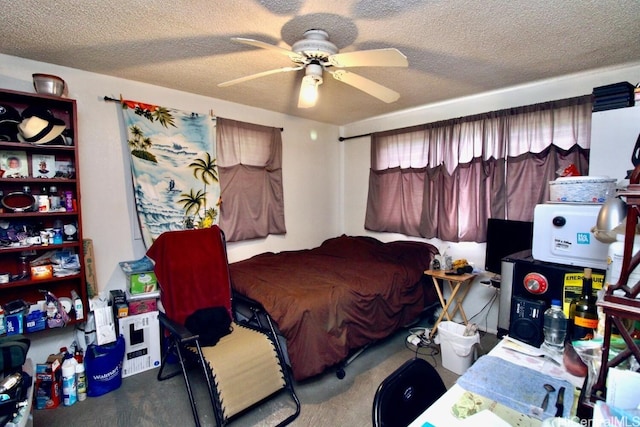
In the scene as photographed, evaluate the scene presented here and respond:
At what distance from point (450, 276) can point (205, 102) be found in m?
Answer: 2.93

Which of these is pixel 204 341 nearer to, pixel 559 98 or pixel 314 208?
pixel 314 208

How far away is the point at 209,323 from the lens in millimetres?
2283

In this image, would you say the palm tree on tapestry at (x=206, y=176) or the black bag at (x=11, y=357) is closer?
the black bag at (x=11, y=357)

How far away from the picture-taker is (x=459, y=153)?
10.4ft

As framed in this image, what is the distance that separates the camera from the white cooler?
1346 millimetres

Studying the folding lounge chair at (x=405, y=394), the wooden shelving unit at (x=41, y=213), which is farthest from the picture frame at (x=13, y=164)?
the folding lounge chair at (x=405, y=394)

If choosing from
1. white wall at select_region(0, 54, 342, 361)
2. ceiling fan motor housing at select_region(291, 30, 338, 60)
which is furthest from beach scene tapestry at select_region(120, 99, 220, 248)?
ceiling fan motor housing at select_region(291, 30, 338, 60)

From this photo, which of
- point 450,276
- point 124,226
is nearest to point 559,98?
point 450,276

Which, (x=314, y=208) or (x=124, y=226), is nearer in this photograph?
(x=124, y=226)

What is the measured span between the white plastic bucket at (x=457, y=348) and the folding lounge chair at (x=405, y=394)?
4.69 ft

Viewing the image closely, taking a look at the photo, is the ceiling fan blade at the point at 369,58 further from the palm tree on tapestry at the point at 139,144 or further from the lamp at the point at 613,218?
the palm tree on tapestry at the point at 139,144

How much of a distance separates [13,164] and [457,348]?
356cm

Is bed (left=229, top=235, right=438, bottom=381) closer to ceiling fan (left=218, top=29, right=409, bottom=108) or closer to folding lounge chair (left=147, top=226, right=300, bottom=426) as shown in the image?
folding lounge chair (left=147, top=226, right=300, bottom=426)

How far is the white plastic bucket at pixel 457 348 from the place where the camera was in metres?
2.38
